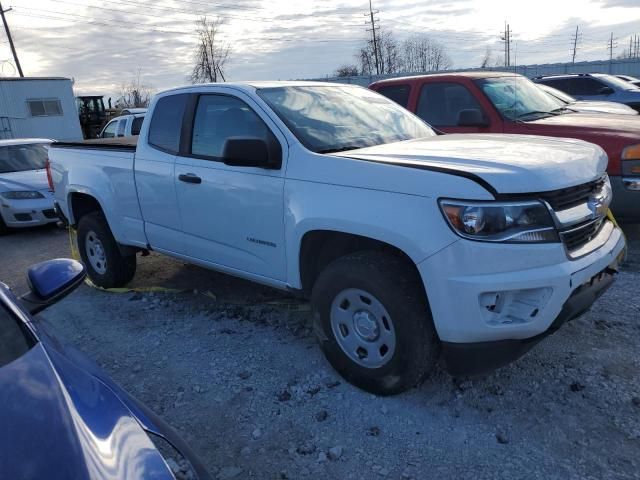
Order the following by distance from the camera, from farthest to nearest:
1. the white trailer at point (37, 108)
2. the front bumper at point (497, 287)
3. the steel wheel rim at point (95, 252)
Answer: the white trailer at point (37, 108), the steel wheel rim at point (95, 252), the front bumper at point (497, 287)

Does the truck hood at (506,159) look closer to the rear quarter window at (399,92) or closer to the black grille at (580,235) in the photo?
the black grille at (580,235)

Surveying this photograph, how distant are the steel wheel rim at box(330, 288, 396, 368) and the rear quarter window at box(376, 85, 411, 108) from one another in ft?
15.1

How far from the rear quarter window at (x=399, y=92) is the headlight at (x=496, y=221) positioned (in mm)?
4779

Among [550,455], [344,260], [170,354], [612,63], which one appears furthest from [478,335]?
[612,63]

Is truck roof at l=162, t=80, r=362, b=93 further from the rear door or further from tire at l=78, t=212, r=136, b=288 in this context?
tire at l=78, t=212, r=136, b=288

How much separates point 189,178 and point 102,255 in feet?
6.36

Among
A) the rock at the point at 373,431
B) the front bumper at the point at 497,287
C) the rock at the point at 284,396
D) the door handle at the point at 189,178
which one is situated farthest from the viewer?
the door handle at the point at 189,178

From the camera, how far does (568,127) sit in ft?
19.4

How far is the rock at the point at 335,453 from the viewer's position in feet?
9.28

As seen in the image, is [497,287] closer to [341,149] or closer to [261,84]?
[341,149]

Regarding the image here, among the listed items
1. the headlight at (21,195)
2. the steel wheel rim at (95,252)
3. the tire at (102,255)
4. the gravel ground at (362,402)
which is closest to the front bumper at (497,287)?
the gravel ground at (362,402)

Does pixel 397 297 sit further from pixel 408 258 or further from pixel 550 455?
pixel 550 455

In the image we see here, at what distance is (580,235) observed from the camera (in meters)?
3.02

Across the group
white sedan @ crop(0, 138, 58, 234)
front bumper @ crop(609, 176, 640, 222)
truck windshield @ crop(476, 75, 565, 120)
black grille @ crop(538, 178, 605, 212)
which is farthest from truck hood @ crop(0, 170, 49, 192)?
black grille @ crop(538, 178, 605, 212)
